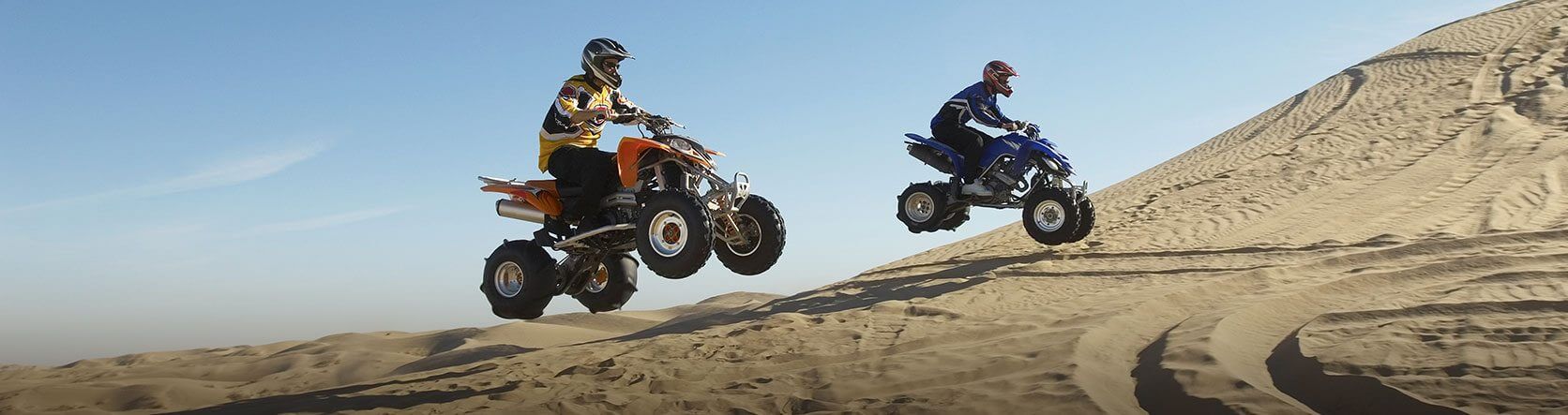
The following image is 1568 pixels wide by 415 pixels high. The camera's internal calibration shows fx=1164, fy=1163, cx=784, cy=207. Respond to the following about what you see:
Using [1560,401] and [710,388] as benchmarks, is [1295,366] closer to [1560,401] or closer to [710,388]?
[1560,401]

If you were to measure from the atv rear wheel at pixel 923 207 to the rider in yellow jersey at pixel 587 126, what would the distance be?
750 centimetres

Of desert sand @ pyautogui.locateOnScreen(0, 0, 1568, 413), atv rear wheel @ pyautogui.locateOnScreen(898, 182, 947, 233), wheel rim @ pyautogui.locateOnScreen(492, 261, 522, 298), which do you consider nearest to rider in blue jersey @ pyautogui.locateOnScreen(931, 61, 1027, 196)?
atv rear wheel @ pyautogui.locateOnScreen(898, 182, 947, 233)

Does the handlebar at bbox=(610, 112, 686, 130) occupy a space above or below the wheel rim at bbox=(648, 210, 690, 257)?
above

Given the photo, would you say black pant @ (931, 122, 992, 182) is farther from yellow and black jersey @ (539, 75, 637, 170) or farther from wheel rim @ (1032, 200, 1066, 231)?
yellow and black jersey @ (539, 75, 637, 170)

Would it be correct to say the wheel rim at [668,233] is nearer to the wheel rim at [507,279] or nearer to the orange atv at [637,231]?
the orange atv at [637,231]

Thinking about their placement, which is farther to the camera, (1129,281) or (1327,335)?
(1129,281)

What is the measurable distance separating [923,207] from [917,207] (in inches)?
3.7

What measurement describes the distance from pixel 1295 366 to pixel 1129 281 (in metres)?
4.65

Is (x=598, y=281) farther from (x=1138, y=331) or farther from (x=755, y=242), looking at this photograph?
(x=1138, y=331)

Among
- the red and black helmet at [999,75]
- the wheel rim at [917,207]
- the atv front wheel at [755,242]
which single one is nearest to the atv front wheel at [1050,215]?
the red and black helmet at [999,75]

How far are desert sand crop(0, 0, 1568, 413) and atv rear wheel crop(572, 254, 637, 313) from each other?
1.74 ft

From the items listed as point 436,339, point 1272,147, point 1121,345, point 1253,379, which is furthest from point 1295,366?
point 1272,147

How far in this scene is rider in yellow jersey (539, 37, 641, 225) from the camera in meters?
6.84

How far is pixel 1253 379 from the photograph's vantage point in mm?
6465
